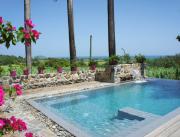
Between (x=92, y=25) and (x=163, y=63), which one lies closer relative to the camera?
(x=163, y=63)

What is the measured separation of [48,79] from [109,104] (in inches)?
185

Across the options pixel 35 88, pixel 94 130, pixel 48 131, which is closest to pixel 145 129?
pixel 94 130

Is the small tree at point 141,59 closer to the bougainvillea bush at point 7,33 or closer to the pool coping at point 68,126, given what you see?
the pool coping at point 68,126

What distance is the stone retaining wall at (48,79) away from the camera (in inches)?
434

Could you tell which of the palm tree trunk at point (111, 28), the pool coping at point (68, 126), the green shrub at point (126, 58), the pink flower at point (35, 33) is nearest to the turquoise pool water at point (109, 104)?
the pool coping at point (68, 126)

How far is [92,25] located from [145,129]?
2170 cm

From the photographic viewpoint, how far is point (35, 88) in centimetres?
1168

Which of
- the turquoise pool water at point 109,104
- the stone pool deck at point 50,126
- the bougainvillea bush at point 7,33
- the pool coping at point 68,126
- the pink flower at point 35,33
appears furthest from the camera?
the turquoise pool water at point 109,104

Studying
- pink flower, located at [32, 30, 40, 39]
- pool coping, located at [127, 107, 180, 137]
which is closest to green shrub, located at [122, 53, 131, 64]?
pool coping, located at [127, 107, 180, 137]

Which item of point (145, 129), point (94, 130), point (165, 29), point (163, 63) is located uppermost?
point (165, 29)

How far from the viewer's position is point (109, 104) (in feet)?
29.3

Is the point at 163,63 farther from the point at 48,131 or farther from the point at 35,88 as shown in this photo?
the point at 48,131

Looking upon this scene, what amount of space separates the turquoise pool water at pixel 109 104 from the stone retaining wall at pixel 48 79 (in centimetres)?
242

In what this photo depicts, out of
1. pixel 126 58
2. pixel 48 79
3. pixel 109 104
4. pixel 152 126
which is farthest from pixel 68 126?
pixel 126 58
